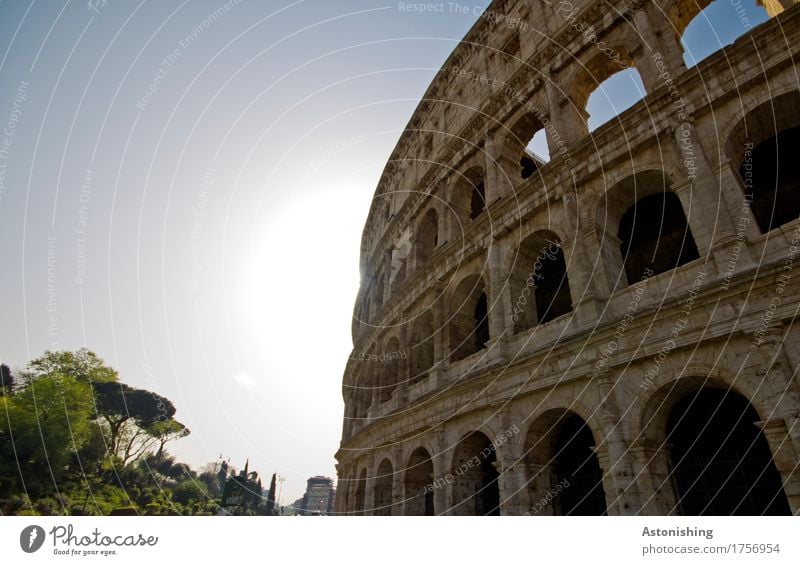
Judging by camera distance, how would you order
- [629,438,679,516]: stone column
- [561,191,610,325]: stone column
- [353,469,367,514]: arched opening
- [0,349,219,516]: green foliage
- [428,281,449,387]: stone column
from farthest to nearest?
[0,349,219,516]: green foliage
[353,469,367,514]: arched opening
[428,281,449,387]: stone column
[561,191,610,325]: stone column
[629,438,679,516]: stone column

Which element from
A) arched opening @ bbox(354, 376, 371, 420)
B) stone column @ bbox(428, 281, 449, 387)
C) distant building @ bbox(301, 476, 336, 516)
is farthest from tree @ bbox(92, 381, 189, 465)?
distant building @ bbox(301, 476, 336, 516)

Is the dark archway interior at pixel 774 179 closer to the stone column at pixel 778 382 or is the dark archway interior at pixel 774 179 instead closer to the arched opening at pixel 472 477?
the stone column at pixel 778 382

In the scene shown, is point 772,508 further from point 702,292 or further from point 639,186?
point 639,186

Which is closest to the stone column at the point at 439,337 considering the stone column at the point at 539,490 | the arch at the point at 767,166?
the stone column at the point at 539,490

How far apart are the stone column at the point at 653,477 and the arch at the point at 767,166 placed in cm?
563

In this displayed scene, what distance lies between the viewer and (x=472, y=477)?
11875 millimetres

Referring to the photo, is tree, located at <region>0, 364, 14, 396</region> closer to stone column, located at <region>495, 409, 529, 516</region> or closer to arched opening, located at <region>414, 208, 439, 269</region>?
arched opening, located at <region>414, 208, 439, 269</region>

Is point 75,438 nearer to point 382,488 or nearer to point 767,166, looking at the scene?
point 382,488

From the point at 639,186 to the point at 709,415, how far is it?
18.0ft

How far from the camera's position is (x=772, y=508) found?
23.9 feet

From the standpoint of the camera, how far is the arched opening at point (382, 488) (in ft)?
51.3

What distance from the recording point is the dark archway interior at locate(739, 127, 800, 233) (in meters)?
9.58

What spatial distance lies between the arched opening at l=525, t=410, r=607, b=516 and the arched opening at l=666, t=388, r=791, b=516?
1.83 metres
